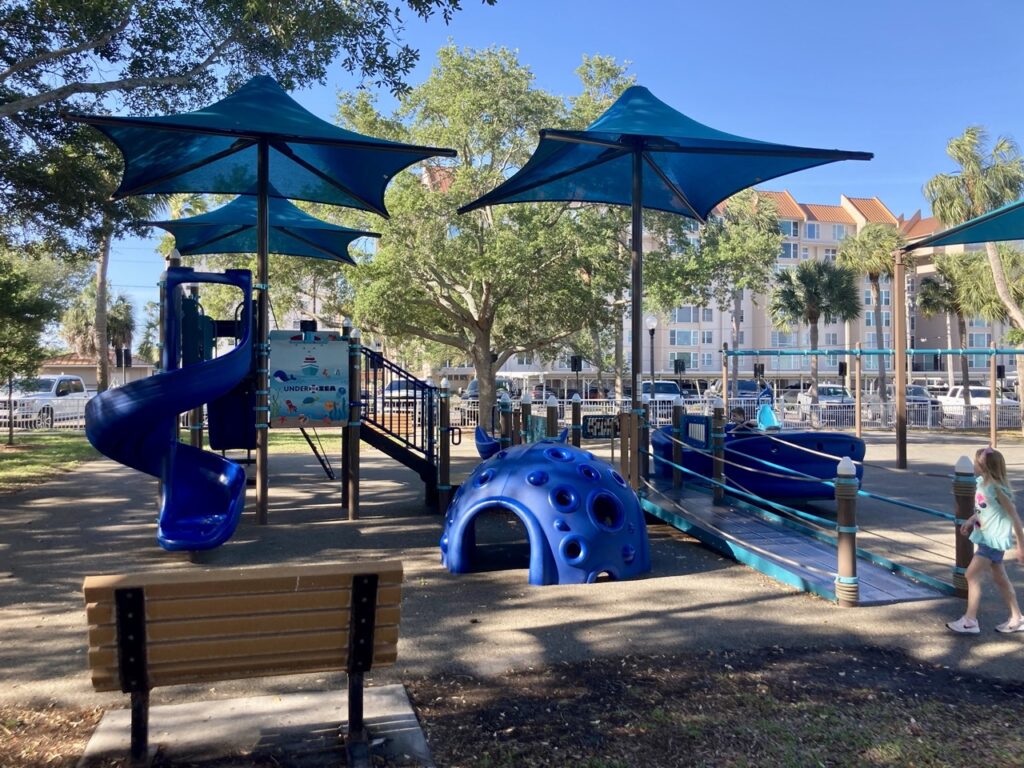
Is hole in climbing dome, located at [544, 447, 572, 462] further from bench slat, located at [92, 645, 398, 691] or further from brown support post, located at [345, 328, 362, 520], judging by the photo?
bench slat, located at [92, 645, 398, 691]

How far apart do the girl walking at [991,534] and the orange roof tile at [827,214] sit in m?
74.8

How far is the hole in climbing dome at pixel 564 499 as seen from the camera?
701cm

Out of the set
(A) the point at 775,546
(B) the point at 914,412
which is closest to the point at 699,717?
(A) the point at 775,546

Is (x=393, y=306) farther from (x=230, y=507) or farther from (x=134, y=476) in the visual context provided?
(x=230, y=507)

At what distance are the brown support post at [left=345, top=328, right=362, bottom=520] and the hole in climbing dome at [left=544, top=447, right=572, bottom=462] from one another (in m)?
3.59

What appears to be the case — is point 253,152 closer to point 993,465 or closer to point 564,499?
point 564,499

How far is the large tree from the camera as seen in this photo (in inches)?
843

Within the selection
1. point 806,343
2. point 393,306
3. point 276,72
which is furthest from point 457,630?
point 806,343

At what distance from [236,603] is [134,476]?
13309 mm

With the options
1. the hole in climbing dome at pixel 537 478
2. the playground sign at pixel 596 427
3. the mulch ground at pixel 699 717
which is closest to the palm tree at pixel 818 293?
the playground sign at pixel 596 427

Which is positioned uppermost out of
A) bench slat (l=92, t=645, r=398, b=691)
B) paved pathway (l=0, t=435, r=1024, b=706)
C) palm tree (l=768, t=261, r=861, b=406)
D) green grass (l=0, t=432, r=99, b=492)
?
palm tree (l=768, t=261, r=861, b=406)

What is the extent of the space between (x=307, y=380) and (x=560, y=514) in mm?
4583

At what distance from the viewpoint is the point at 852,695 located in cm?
441

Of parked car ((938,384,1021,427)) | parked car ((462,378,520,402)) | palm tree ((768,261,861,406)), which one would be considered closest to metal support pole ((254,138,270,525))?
parked car ((462,378,520,402))
